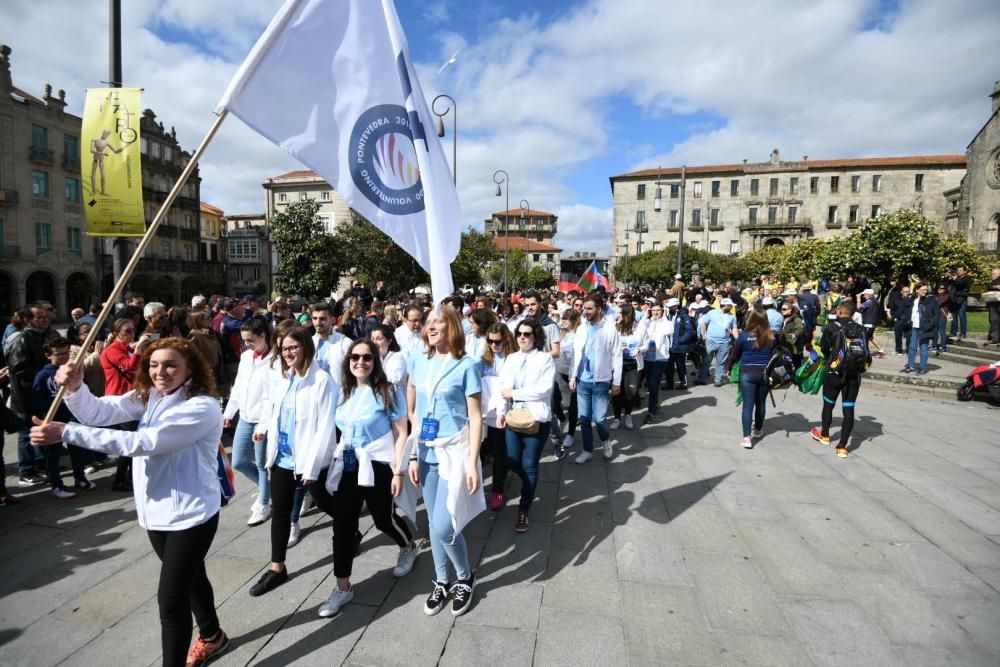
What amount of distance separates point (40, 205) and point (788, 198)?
72.0 m

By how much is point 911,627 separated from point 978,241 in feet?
154

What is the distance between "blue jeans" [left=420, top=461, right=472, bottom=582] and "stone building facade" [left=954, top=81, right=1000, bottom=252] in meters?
46.3

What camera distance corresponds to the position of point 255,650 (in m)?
2.92

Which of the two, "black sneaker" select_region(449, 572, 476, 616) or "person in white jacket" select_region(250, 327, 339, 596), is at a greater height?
"person in white jacket" select_region(250, 327, 339, 596)

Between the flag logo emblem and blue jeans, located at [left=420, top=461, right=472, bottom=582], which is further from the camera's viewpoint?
the flag logo emblem

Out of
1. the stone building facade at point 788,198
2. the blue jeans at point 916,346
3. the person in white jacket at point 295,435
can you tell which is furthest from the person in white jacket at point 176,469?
the stone building facade at point 788,198

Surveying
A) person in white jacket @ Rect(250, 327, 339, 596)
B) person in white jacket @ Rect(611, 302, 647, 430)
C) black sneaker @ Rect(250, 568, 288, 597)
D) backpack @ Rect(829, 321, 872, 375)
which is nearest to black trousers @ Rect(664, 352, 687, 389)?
person in white jacket @ Rect(611, 302, 647, 430)

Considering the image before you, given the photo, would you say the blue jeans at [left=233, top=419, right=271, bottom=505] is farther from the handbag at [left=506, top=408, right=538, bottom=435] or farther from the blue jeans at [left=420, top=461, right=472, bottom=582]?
the handbag at [left=506, top=408, right=538, bottom=435]

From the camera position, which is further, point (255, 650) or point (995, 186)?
point (995, 186)

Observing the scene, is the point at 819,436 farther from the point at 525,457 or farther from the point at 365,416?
the point at 365,416

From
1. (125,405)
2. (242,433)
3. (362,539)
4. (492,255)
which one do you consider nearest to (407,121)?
(125,405)

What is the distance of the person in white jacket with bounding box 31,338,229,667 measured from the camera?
2.48m

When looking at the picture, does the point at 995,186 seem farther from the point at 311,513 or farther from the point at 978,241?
the point at 311,513

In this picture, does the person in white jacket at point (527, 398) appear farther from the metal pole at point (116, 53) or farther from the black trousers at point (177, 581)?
the metal pole at point (116, 53)
